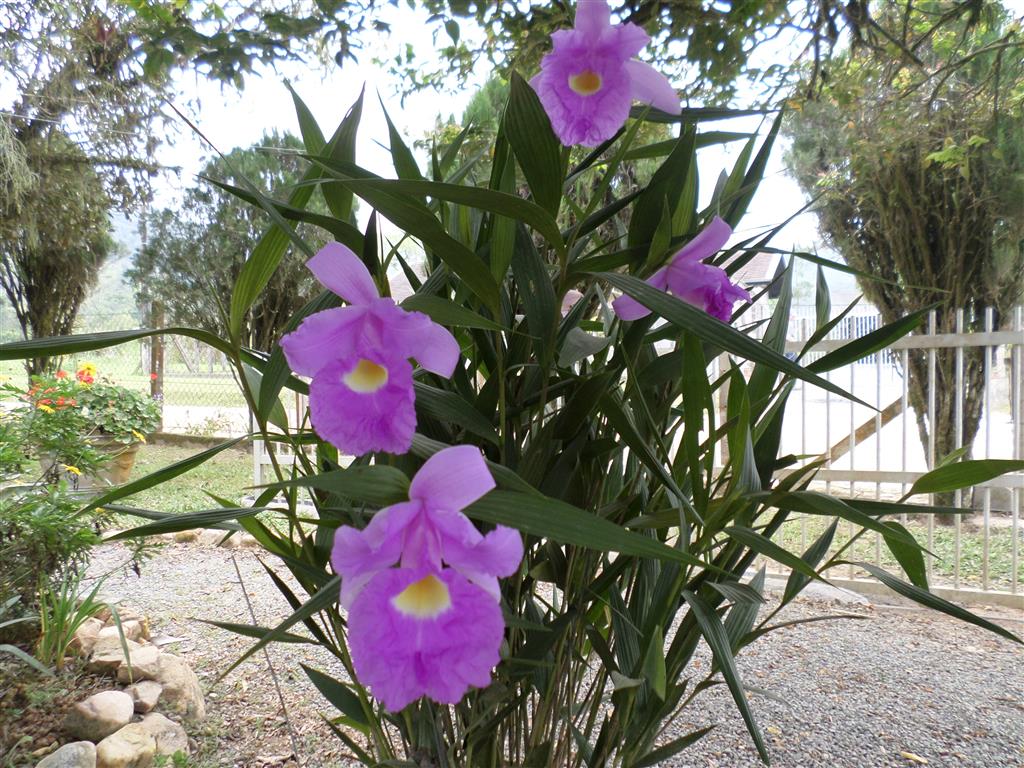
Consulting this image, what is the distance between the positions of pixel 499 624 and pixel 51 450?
6.18ft

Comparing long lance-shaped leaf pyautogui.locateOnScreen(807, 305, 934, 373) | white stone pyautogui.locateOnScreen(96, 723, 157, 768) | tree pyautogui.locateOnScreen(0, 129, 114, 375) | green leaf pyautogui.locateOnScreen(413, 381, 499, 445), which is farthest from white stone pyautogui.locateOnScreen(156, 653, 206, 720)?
tree pyautogui.locateOnScreen(0, 129, 114, 375)

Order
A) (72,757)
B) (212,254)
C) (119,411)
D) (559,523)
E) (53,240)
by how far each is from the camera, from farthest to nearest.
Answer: (212,254) → (53,240) → (119,411) → (72,757) → (559,523)

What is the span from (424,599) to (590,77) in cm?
30

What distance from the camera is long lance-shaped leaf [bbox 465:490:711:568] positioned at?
1.02ft

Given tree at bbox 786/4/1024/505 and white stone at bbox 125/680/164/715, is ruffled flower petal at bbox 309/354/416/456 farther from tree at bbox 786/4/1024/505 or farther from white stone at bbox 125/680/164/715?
tree at bbox 786/4/1024/505

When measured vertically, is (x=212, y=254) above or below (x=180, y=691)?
above

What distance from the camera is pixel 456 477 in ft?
1.03

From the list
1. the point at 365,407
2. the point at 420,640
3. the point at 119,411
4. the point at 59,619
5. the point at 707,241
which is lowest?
the point at 59,619

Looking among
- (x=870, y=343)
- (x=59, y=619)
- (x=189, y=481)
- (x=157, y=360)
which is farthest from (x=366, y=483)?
(x=157, y=360)

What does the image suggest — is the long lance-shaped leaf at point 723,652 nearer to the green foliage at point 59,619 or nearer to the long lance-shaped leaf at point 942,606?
the long lance-shaped leaf at point 942,606

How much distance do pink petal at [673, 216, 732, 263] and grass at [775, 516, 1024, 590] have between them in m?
2.64

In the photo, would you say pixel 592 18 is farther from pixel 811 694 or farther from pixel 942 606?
pixel 811 694

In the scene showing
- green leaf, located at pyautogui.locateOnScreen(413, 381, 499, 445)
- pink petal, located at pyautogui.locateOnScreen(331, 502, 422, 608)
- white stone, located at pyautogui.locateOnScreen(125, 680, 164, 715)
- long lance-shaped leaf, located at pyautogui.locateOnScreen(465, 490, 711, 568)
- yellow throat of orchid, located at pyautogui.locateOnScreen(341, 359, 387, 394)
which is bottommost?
white stone, located at pyautogui.locateOnScreen(125, 680, 164, 715)

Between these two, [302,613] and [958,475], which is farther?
[958,475]
